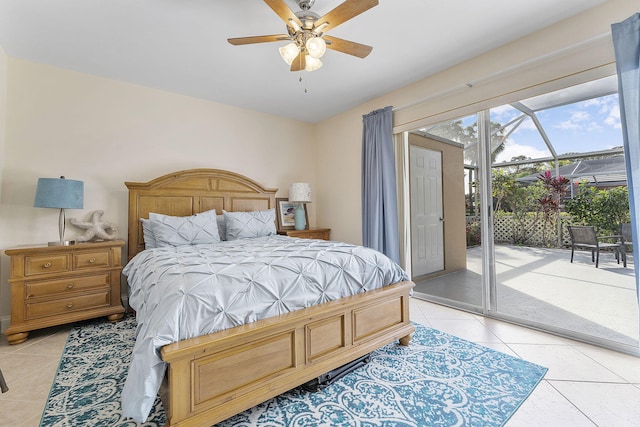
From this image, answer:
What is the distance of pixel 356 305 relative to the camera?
1960 mm

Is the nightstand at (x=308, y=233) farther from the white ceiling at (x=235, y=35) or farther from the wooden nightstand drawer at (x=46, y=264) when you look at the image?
the wooden nightstand drawer at (x=46, y=264)

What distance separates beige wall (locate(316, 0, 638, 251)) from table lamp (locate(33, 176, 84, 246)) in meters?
3.24

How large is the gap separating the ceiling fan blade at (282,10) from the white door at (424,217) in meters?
2.38

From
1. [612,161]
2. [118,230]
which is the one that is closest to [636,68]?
[612,161]

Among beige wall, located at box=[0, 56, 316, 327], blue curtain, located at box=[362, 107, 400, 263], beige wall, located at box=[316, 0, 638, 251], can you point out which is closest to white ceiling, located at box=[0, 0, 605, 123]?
beige wall, located at box=[316, 0, 638, 251]

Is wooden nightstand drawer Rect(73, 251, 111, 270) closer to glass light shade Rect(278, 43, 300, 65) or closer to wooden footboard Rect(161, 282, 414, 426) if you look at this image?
wooden footboard Rect(161, 282, 414, 426)

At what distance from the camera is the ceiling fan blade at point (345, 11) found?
1.71m

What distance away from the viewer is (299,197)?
4.30 m

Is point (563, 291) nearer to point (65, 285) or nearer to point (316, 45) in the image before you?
point (316, 45)

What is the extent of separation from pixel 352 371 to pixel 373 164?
2.60 metres

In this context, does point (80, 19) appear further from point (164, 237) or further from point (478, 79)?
point (478, 79)

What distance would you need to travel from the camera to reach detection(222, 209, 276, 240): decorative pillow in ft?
11.1

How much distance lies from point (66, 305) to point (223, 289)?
216cm

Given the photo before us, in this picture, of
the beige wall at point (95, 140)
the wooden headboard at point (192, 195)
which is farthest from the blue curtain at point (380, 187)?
the beige wall at point (95, 140)
